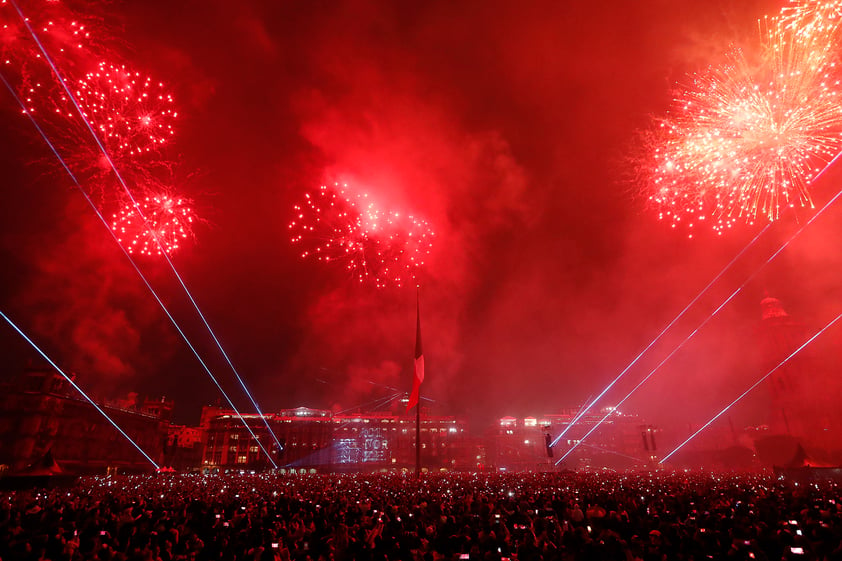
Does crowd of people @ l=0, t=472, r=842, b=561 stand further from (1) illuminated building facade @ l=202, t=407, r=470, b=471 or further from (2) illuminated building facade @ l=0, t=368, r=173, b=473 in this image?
(1) illuminated building facade @ l=202, t=407, r=470, b=471

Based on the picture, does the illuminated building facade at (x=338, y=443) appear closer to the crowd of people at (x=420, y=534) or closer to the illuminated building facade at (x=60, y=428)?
the illuminated building facade at (x=60, y=428)

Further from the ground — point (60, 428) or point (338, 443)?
point (60, 428)

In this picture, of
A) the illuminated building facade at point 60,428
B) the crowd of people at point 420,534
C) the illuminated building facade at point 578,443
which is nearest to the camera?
the crowd of people at point 420,534

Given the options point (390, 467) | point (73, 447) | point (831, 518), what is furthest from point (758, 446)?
point (73, 447)

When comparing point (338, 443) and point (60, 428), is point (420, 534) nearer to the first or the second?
point (60, 428)

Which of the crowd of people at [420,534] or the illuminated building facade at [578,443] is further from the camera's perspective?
the illuminated building facade at [578,443]

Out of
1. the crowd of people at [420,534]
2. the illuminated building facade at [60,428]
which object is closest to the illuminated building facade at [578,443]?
the illuminated building facade at [60,428]

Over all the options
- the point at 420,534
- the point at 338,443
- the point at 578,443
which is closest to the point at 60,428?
the point at 338,443

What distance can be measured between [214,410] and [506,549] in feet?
420

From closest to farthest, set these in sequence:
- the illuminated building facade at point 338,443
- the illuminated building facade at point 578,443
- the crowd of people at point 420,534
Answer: the crowd of people at point 420,534 < the illuminated building facade at point 338,443 < the illuminated building facade at point 578,443

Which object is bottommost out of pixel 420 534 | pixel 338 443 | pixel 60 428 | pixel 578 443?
pixel 578 443

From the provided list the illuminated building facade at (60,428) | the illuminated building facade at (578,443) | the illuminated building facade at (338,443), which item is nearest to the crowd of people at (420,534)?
the illuminated building facade at (60,428)

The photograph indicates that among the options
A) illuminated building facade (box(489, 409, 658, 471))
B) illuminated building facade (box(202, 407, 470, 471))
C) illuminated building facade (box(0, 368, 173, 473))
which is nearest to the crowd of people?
illuminated building facade (box(0, 368, 173, 473))

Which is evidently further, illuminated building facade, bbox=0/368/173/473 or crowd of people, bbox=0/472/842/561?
illuminated building facade, bbox=0/368/173/473
